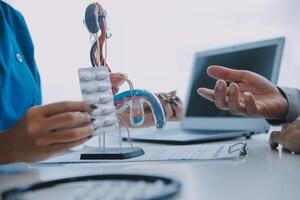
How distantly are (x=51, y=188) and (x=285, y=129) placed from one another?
52 centimetres

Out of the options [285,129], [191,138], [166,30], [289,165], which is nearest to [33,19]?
[166,30]

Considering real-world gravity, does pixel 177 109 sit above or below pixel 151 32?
below

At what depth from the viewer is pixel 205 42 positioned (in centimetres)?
164

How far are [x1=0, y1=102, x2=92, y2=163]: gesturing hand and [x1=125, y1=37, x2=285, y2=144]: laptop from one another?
50 cm

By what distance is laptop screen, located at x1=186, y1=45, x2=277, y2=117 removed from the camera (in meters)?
1.28

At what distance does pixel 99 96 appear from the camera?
0.65m

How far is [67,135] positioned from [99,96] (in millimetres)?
95

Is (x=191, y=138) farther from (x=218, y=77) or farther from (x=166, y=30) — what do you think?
(x=166, y=30)

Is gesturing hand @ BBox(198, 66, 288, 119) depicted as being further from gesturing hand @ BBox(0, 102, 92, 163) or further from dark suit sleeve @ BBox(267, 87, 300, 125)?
gesturing hand @ BBox(0, 102, 92, 163)

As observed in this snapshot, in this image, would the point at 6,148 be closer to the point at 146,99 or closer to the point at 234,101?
the point at 146,99

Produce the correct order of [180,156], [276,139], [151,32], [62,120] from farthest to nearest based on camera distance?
[151,32]
[276,139]
[180,156]
[62,120]

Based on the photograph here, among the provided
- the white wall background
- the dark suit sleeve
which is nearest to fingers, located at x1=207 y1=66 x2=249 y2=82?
the dark suit sleeve

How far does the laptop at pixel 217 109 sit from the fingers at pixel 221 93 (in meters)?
0.24

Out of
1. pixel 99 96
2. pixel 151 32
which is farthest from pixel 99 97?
pixel 151 32
